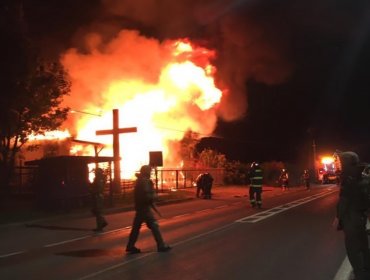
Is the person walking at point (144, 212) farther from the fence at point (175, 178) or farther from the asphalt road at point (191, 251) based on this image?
the fence at point (175, 178)

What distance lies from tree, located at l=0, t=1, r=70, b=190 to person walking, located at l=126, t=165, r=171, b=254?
1211 centimetres

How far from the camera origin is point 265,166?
1993 inches

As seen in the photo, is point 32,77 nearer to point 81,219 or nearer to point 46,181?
point 46,181

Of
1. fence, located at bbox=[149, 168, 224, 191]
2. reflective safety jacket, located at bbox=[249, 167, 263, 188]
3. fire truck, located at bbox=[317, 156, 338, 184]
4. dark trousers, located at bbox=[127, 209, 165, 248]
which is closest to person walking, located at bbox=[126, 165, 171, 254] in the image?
dark trousers, located at bbox=[127, 209, 165, 248]

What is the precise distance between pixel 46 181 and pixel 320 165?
126ft

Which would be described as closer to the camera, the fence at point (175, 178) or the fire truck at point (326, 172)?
the fence at point (175, 178)

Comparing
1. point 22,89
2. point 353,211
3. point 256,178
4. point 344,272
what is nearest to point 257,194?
point 256,178

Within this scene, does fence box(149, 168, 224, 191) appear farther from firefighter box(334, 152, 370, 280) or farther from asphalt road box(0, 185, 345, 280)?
firefighter box(334, 152, 370, 280)

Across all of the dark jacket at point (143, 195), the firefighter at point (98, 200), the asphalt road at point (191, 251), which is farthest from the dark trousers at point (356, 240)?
the firefighter at point (98, 200)

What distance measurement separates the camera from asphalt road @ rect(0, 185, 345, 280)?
26.6 feet

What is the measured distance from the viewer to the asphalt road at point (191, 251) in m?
8.12

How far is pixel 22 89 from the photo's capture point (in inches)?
839

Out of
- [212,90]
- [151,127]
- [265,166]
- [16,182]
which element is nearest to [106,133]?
[16,182]

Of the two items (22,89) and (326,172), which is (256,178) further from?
(326,172)
